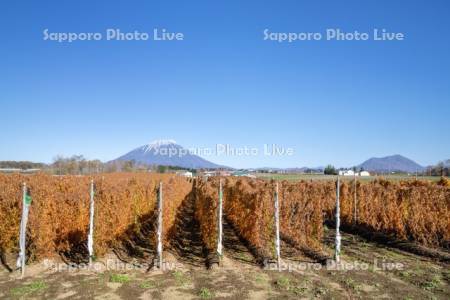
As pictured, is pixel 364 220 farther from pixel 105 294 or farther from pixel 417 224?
pixel 105 294

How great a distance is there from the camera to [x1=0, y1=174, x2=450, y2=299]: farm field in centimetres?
848

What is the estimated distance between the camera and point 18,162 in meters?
104

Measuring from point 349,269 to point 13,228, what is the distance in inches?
346

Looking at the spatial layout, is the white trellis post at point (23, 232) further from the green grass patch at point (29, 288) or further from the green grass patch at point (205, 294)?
the green grass patch at point (205, 294)

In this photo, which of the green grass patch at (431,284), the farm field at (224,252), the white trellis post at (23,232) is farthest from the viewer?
the white trellis post at (23,232)

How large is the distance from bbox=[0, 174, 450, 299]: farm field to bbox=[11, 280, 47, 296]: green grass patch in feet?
0.07

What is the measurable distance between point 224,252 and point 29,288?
546cm

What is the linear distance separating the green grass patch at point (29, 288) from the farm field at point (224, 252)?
0.02m

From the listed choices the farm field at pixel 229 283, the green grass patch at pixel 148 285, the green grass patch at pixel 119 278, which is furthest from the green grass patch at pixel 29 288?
the green grass patch at pixel 148 285

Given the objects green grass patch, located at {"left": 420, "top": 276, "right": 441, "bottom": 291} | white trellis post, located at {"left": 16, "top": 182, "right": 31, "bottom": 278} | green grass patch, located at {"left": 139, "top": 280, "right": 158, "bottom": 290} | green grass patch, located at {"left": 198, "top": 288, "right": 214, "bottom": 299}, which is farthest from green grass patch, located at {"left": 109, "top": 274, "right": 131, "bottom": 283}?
green grass patch, located at {"left": 420, "top": 276, "right": 441, "bottom": 291}

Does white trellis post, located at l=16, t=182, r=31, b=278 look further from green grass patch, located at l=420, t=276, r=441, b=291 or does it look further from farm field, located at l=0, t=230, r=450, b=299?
green grass patch, located at l=420, t=276, r=441, b=291

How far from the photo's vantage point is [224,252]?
12031 millimetres

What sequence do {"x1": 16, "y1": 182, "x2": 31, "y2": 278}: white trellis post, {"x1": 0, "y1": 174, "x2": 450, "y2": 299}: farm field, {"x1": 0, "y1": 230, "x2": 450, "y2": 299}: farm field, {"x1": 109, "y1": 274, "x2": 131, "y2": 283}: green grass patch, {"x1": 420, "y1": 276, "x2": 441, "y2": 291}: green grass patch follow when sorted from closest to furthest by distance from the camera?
1. {"x1": 0, "y1": 230, "x2": 450, "y2": 299}: farm field
2. {"x1": 0, "y1": 174, "x2": 450, "y2": 299}: farm field
3. {"x1": 420, "y1": 276, "x2": 441, "y2": 291}: green grass patch
4. {"x1": 109, "y1": 274, "x2": 131, "y2": 283}: green grass patch
5. {"x1": 16, "y1": 182, "x2": 31, "y2": 278}: white trellis post

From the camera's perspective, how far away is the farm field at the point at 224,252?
848 cm
